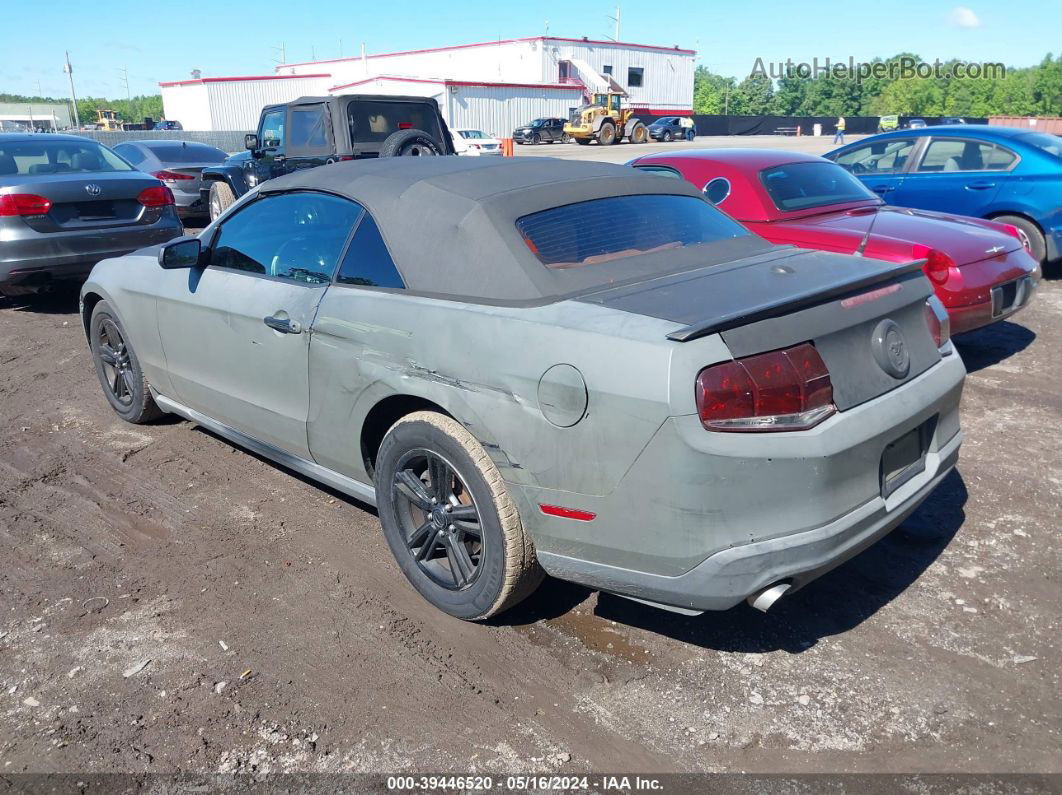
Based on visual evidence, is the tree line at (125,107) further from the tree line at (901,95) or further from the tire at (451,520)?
the tire at (451,520)

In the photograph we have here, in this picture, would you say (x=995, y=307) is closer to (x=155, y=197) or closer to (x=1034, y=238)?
(x=1034, y=238)

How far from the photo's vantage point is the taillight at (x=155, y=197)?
829 cm

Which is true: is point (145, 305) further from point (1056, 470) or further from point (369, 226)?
point (1056, 470)

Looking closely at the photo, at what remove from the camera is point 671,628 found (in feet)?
10.3

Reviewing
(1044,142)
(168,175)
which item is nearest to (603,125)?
(168,175)

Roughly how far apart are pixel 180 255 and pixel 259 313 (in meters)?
0.74

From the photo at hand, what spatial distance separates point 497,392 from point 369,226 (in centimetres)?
110

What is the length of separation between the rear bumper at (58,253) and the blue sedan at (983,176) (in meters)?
7.40

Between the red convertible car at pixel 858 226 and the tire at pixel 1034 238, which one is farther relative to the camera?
the tire at pixel 1034 238

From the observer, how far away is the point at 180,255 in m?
4.17

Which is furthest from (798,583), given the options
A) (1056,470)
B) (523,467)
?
(1056,470)

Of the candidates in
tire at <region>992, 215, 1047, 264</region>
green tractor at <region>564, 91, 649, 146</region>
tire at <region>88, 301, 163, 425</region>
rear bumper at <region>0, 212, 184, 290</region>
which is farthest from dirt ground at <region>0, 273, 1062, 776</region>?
green tractor at <region>564, 91, 649, 146</region>

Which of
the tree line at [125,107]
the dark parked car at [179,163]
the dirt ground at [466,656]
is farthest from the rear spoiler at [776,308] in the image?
the tree line at [125,107]

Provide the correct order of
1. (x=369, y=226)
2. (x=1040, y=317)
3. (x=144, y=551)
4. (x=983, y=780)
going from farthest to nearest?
(x=1040, y=317) < (x=144, y=551) < (x=369, y=226) < (x=983, y=780)
